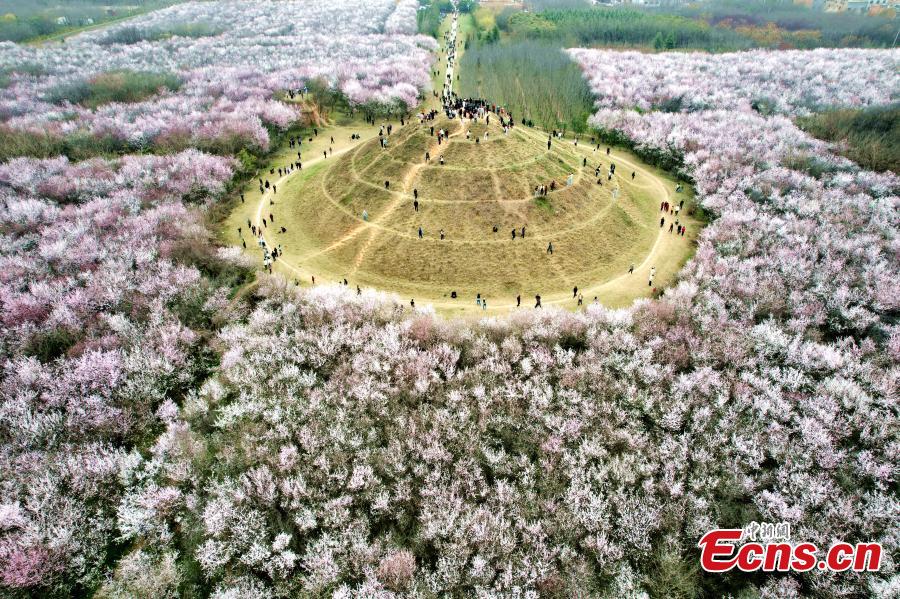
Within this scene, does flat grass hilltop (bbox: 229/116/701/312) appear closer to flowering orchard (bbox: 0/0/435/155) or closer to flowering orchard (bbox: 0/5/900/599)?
flowering orchard (bbox: 0/5/900/599)

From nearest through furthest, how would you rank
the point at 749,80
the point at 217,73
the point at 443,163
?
the point at 443,163 → the point at 749,80 → the point at 217,73

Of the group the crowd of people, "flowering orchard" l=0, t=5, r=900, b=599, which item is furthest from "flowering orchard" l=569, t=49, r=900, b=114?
"flowering orchard" l=0, t=5, r=900, b=599

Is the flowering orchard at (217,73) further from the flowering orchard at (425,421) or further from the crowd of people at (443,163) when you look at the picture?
the flowering orchard at (425,421)

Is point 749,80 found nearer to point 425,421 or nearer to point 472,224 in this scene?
point 472,224

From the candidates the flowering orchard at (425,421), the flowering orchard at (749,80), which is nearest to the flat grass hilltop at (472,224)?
the flowering orchard at (425,421)

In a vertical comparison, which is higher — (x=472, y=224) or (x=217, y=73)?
(x=217, y=73)

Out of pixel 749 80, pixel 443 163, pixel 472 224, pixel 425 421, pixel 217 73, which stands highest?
pixel 749 80

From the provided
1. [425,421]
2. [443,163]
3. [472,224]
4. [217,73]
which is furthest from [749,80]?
[217,73]
